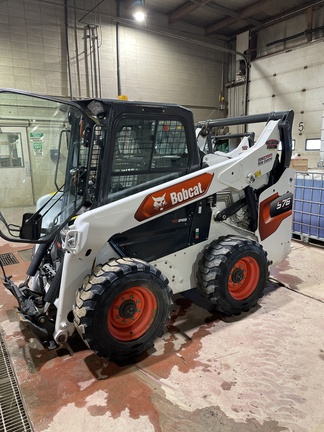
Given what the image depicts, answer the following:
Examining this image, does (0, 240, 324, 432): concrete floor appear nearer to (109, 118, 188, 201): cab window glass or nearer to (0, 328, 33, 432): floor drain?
(0, 328, 33, 432): floor drain

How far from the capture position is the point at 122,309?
2.45m

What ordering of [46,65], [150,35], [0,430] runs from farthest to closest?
[150,35]
[46,65]
[0,430]

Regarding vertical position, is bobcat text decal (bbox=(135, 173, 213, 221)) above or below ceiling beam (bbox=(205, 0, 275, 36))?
below

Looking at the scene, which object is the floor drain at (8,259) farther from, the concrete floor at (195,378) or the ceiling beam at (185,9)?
the ceiling beam at (185,9)

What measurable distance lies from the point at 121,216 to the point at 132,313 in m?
0.79

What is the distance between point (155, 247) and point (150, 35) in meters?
8.46

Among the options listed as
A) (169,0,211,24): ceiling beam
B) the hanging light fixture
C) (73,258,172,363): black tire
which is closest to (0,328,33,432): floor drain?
(73,258,172,363): black tire

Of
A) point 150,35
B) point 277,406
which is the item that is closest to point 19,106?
point 277,406

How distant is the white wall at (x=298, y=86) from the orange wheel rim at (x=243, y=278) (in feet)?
22.2

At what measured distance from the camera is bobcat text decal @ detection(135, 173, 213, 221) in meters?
2.53

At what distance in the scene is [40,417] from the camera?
6.52ft

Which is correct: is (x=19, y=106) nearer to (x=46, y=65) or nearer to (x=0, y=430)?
(x=0, y=430)

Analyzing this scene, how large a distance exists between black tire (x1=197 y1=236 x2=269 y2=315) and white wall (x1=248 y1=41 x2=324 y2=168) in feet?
22.2

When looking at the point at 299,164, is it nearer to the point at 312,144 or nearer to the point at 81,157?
the point at 312,144
